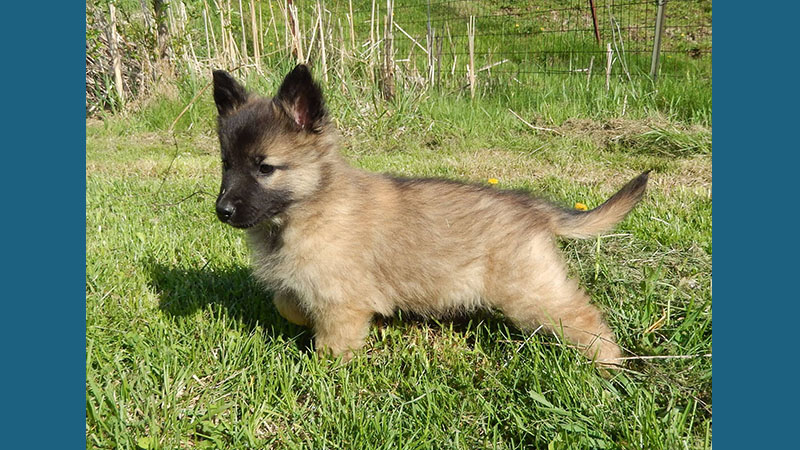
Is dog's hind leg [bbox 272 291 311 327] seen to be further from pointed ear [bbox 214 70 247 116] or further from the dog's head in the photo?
pointed ear [bbox 214 70 247 116]

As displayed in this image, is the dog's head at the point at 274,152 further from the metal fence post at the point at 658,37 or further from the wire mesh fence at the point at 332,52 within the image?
the metal fence post at the point at 658,37

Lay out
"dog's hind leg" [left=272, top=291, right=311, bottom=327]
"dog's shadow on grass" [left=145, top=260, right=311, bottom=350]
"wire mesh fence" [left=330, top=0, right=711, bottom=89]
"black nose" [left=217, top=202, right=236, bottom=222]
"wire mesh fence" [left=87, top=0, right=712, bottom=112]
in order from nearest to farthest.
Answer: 1. "black nose" [left=217, top=202, right=236, bottom=222]
2. "dog's hind leg" [left=272, top=291, right=311, bottom=327]
3. "dog's shadow on grass" [left=145, top=260, right=311, bottom=350]
4. "wire mesh fence" [left=87, top=0, right=712, bottom=112]
5. "wire mesh fence" [left=330, top=0, right=711, bottom=89]

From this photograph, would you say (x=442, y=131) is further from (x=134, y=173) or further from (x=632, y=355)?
(x=632, y=355)

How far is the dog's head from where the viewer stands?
2674mm

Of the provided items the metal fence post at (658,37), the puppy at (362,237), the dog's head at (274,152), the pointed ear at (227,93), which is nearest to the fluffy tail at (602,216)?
the puppy at (362,237)

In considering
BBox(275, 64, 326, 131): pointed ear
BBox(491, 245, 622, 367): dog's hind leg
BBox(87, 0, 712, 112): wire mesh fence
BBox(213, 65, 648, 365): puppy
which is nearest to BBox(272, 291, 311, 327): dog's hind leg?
BBox(213, 65, 648, 365): puppy

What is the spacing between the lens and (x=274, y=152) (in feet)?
9.07

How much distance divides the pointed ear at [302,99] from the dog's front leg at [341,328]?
0.90 meters

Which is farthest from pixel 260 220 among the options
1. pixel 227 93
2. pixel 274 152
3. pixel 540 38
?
pixel 540 38

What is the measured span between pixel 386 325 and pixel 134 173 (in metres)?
4.18

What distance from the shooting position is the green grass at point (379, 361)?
→ 226 cm

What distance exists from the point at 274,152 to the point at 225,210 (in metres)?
0.37

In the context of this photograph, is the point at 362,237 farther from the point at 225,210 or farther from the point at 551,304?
the point at 551,304

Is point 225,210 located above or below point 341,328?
above
